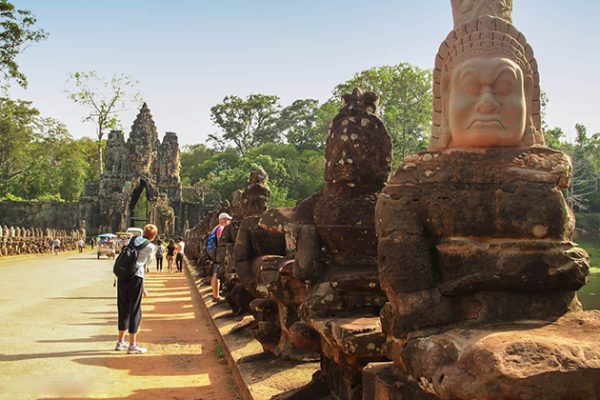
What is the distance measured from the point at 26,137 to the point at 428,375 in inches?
2330

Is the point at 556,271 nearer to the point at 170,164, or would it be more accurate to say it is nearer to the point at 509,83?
the point at 509,83

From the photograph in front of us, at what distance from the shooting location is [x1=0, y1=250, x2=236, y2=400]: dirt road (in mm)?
5422

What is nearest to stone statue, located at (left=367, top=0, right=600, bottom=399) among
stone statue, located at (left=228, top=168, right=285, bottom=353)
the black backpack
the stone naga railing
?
stone statue, located at (left=228, top=168, right=285, bottom=353)

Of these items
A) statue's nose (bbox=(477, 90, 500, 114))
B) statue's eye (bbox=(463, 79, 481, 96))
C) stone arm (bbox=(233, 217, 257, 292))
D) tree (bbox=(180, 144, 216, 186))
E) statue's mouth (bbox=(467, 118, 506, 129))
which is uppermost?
tree (bbox=(180, 144, 216, 186))

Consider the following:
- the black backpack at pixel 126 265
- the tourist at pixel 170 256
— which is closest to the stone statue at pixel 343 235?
the black backpack at pixel 126 265

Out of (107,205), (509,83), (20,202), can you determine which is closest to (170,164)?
(107,205)

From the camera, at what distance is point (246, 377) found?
4.86m

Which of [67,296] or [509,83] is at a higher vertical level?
[509,83]

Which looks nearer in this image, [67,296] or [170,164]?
[67,296]

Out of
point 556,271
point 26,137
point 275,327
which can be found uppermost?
point 26,137

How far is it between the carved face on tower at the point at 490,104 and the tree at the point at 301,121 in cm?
5300

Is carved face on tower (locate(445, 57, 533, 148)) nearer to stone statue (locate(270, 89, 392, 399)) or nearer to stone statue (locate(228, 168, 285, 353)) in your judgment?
stone statue (locate(270, 89, 392, 399))

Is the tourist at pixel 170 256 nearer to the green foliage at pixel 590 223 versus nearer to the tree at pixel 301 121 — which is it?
the green foliage at pixel 590 223

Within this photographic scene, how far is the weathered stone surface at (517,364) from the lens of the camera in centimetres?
182
